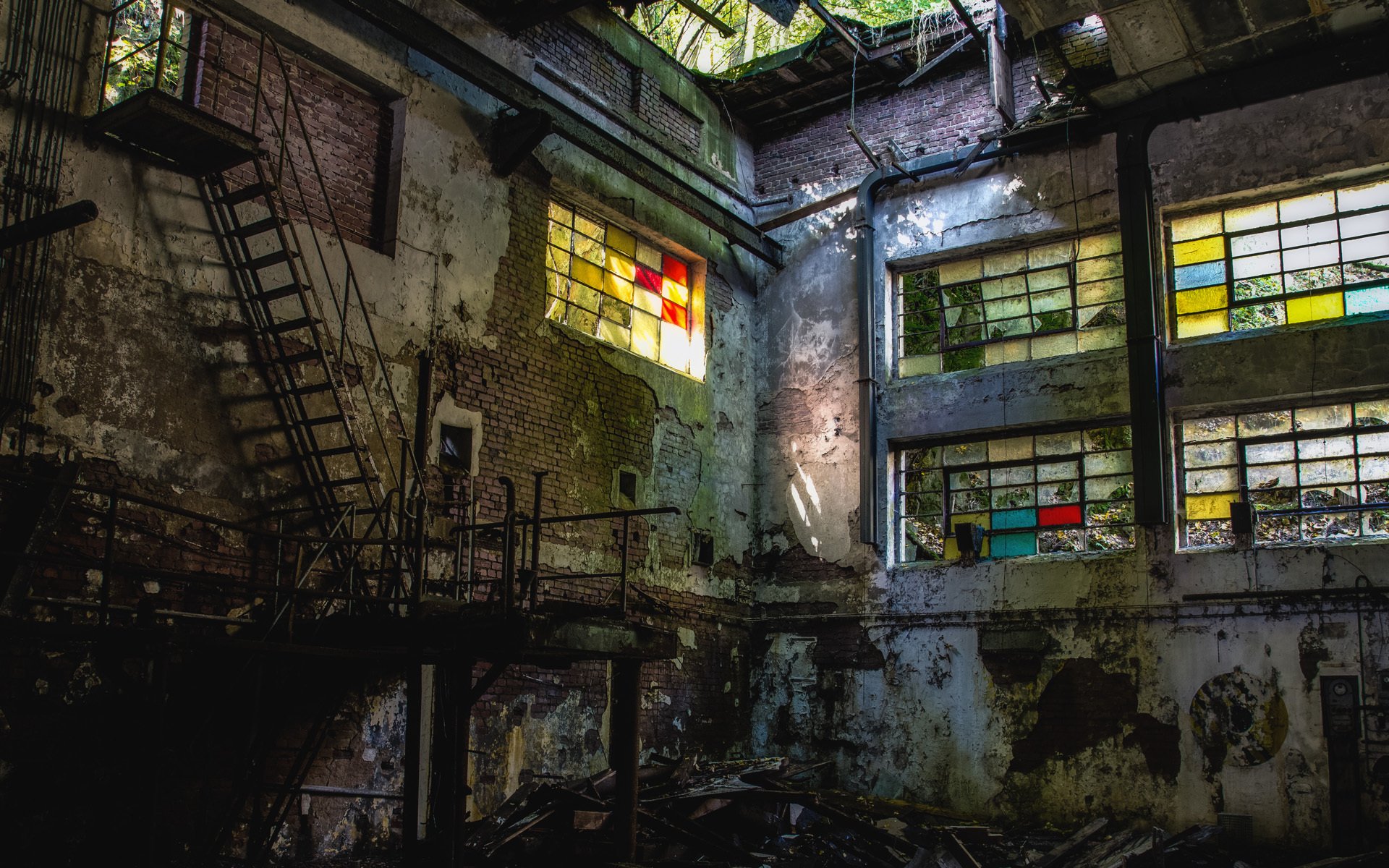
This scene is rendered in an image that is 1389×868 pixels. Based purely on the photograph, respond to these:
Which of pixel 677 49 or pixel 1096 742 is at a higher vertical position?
→ pixel 677 49

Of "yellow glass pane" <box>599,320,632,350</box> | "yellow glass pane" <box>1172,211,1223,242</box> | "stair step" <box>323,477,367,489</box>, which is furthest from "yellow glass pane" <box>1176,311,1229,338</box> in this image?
"stair step" <box>323,477,367,489</box>

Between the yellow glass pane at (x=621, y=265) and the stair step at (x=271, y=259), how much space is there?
15.7 feet

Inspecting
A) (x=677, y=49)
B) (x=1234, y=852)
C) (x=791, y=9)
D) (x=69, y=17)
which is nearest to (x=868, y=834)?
(x=1234, y=852)

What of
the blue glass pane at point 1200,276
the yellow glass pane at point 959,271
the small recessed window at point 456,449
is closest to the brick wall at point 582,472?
the small recessed window at point 456,449

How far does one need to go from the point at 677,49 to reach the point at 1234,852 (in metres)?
17.7

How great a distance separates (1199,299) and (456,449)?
8264mm

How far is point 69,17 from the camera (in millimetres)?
8188

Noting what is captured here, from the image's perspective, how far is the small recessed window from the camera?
10523 millimetres

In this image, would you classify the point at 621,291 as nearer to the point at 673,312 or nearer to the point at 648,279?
the point at 648,279

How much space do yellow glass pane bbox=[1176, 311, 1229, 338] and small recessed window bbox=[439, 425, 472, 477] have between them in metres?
7.86

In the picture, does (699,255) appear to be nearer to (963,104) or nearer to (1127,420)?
(963,104)

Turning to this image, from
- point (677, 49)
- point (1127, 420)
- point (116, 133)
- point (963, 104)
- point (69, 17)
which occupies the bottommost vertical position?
point (1127, 420)

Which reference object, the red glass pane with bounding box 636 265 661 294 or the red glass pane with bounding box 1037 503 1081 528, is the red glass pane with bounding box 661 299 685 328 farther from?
the red glass pane with bounding box 1037 503 1081 528

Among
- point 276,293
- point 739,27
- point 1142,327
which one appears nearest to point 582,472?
point 276,293
